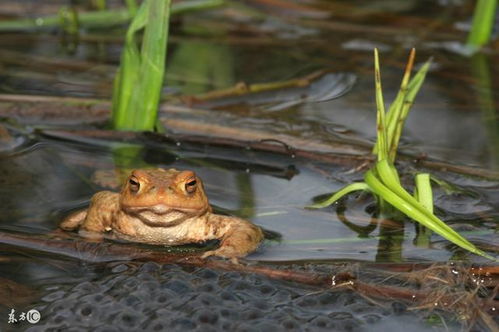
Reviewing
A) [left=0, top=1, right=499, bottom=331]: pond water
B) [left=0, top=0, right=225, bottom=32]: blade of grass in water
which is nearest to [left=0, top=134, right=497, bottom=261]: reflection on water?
[left=0, top=1, right=499, bottom=331]: pond water

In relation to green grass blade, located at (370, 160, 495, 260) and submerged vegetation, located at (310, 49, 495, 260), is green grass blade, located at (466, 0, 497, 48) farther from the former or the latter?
green grass blade, located at (370, 160, 495, 260)

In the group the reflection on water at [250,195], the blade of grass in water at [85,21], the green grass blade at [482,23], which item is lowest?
the reflection on water at [250,195]

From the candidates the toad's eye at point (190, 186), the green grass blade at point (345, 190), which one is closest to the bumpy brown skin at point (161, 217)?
the toad's eye at point (190, 186)

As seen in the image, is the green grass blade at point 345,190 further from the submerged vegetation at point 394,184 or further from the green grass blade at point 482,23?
the green grass blade at point 482,23

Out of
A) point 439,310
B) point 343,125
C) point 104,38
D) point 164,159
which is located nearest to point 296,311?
point 439,310

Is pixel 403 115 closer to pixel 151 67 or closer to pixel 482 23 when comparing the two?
pixel 151 67

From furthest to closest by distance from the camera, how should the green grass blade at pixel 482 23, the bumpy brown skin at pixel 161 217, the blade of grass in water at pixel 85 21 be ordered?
1. the blade of grass in water at pixel 85 21
2. the green grass blade at pixel 482 23
3. the bumpy brown skin at pixel 161 217
